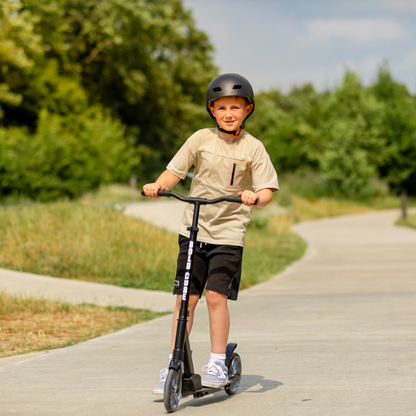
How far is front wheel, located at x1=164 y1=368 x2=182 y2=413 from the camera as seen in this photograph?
378 centimetres

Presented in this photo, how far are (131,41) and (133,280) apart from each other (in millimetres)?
29884

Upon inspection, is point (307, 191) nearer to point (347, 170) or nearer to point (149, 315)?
point (347, 170)

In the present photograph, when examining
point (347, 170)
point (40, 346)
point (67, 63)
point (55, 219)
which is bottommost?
point (40, 346)

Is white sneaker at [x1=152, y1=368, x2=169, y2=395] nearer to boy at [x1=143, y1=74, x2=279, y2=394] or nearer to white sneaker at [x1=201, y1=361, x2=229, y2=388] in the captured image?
boy at [x1=143, y1=74, x2=279, y2=394]

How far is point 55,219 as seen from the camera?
40.2ft

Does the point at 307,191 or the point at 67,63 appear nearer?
the point at 67,63

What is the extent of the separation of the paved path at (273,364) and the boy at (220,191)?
43 centimetres

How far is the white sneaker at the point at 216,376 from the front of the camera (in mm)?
4062

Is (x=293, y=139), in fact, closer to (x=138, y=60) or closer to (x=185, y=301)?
(x=138, y=60)

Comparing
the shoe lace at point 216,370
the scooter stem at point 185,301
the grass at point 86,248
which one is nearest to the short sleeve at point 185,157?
the scooter stem at point 185,301

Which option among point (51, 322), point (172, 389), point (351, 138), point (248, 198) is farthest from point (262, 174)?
point (351, 138)

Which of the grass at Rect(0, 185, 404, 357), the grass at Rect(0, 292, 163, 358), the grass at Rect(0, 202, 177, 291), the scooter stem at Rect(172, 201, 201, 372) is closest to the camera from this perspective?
the scooter stem at Rect(172, 201, 201, 372)

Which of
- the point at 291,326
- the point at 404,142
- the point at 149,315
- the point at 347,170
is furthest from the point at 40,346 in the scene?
the point at 404,142

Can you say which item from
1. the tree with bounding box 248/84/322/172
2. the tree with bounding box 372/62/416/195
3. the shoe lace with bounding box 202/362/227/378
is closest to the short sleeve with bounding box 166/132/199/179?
the shoe lace with bounding box 202/362/227/378
